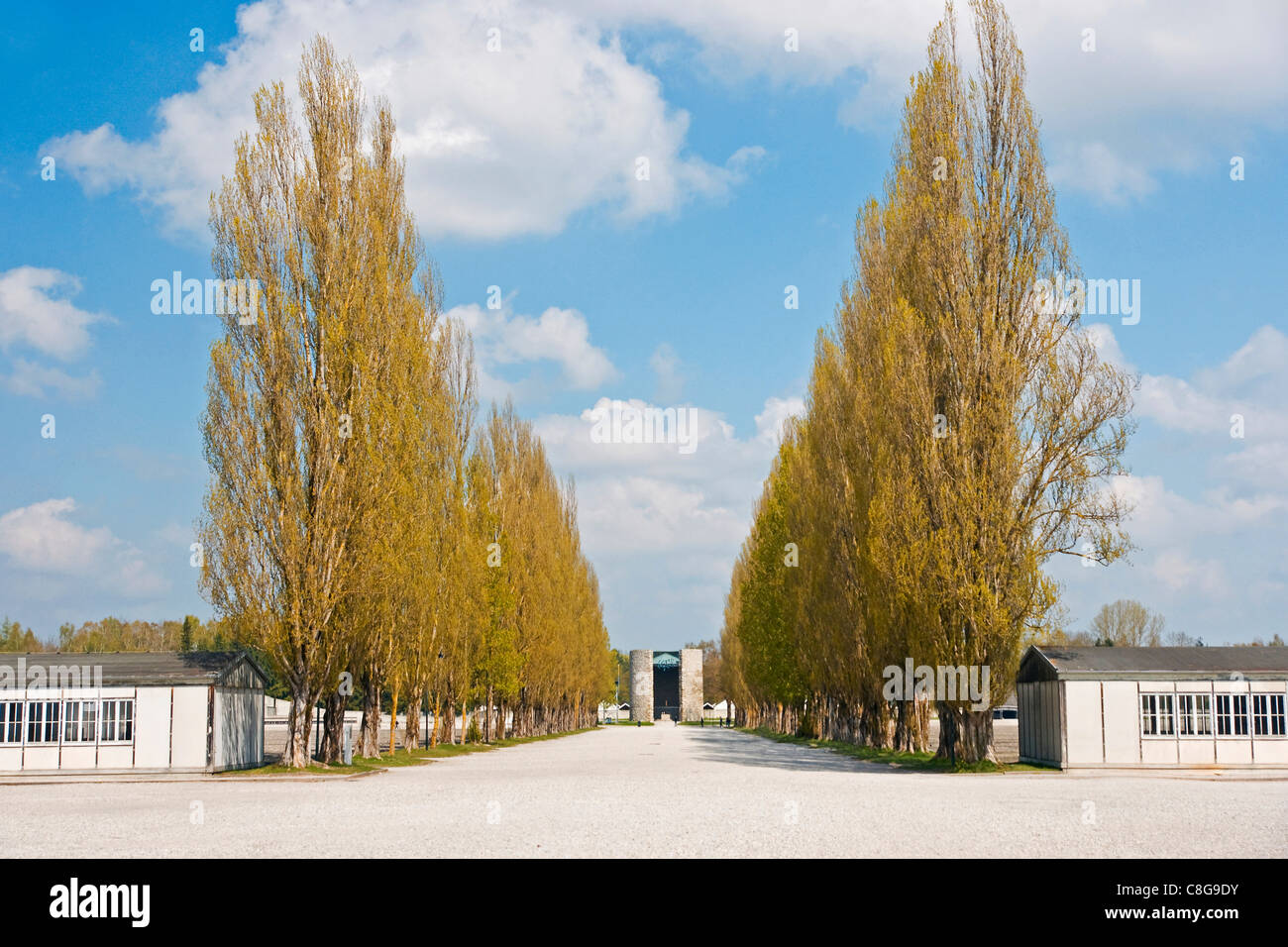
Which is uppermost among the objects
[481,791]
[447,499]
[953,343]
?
[953,343]

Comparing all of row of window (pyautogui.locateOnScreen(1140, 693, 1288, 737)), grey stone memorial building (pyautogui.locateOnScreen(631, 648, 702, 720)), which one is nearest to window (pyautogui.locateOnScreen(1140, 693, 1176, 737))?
row of window (pyautogui.locateOnScreen(1140, 693, 1288, 737))

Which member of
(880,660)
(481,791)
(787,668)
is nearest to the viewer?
(481,791)

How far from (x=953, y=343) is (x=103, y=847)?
74.8 ft

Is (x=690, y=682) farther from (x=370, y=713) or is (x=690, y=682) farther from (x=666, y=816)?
(x=666, y=816)

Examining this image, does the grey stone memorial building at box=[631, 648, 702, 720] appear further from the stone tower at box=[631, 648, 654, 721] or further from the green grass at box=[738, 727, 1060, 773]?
the green grass at box=[738, 727, 1060, 773]

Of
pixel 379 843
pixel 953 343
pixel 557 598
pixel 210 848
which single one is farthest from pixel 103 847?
pixel 557 598

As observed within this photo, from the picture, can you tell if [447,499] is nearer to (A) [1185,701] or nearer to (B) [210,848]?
(A) [1185,701]

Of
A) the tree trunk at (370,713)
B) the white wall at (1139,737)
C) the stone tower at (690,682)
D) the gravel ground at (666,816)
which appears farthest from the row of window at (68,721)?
the stone tower at (690,682)

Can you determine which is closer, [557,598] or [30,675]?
[30,675]

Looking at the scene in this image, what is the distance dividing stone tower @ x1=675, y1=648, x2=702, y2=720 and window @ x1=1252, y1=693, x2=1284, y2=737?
10865 cm

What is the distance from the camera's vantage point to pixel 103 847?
494 inches

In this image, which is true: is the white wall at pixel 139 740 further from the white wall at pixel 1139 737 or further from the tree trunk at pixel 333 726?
the white wall at pixel 1139 737

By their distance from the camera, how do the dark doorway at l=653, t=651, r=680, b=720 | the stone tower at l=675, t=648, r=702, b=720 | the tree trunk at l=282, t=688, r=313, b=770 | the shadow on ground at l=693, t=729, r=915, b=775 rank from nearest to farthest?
the tree trunk at l=282, t=688, r=313, b=770
the shadow on ground at l=693, t=729, r=915, b=775
the stone tower at l=675, t=648, r=702, b=720
the dark doorway at l=653, t=651, r=680, b=720

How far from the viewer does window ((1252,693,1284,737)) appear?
28.2 meters
